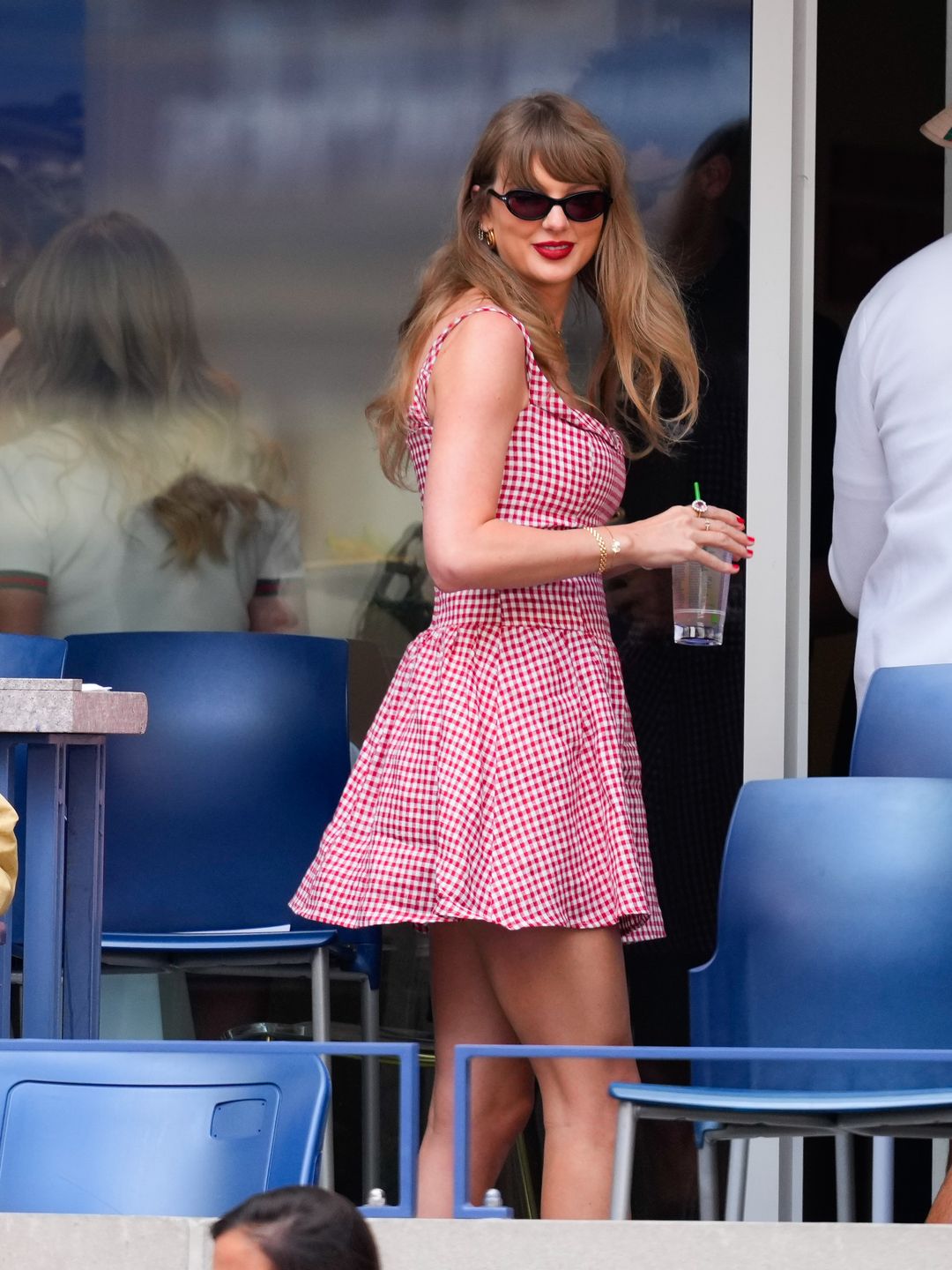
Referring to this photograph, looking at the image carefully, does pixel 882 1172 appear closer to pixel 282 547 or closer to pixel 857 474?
pixel 857 474

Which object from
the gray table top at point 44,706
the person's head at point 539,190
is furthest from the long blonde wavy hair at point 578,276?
the gray table top at point 44,706

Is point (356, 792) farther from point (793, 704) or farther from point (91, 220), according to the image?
point (91, 220)

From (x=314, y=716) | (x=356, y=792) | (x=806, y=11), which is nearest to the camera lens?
(x=356, y=792)

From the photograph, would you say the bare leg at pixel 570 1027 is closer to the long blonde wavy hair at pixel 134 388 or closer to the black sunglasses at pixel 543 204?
the black sunglasses at pixel 543 204

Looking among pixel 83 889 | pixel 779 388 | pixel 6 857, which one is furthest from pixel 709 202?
pixel 6 857

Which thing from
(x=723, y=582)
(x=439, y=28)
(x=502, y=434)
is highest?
(x=439, y=28)

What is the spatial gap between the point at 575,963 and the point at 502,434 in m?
0.69

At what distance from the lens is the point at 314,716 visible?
3.43 meters

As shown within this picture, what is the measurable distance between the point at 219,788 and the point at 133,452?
34.7 inches

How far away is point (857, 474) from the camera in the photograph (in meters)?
2.87

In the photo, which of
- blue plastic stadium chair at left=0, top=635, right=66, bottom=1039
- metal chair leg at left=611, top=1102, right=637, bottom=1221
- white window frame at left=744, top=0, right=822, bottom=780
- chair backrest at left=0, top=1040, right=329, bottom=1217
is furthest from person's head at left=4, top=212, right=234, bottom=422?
chair backrest at left=0, top=1040, right=329, bottom=1217

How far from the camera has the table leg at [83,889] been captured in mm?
2604

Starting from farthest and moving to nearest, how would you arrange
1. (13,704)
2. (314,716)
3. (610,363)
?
(314,716) → (610,363) → (13,704)

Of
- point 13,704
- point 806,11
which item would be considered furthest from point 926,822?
point 806,11
